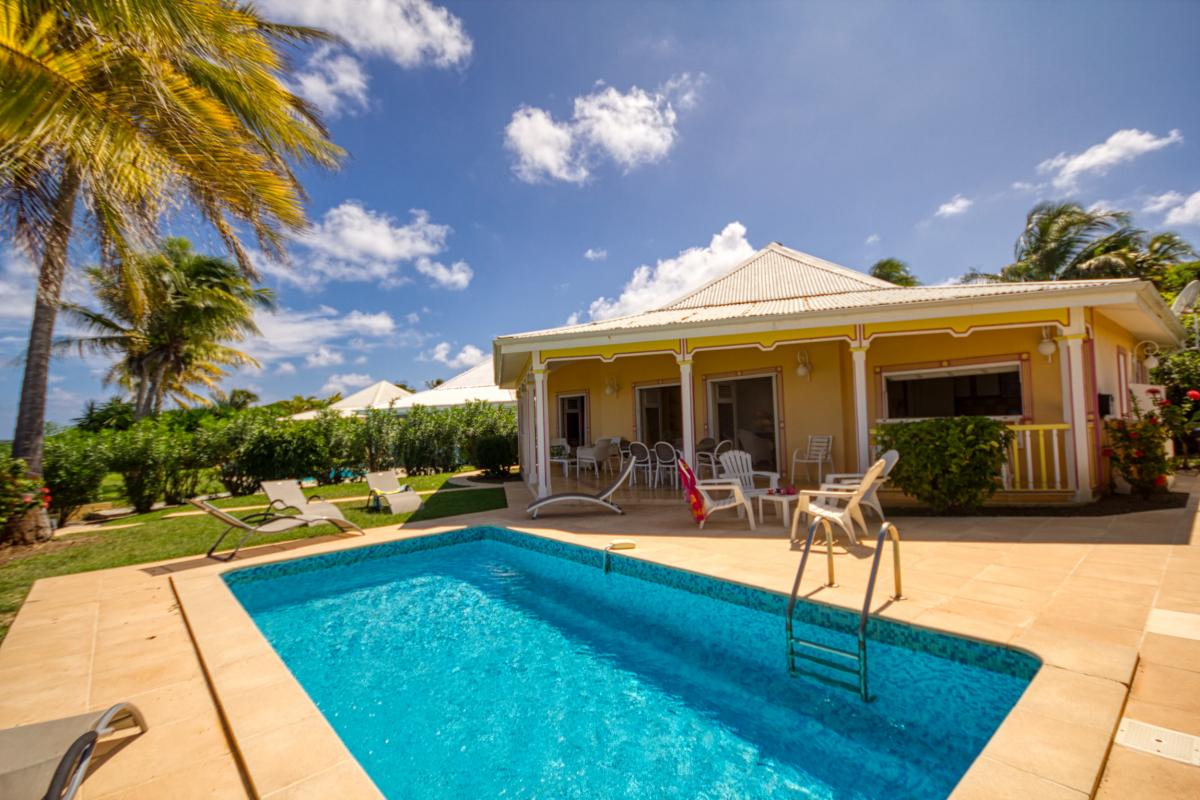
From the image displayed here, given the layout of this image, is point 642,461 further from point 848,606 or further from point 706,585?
point 848,606

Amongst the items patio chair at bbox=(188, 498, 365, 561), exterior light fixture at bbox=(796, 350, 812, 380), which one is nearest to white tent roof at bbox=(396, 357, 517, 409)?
exterior light fixture at bbox=(796, 350, 812, 380)

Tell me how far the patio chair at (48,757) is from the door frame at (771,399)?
11.1 m

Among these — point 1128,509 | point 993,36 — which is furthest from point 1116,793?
point 993,36

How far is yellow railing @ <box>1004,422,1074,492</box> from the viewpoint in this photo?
7.61 m

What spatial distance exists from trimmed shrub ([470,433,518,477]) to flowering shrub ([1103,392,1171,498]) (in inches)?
555

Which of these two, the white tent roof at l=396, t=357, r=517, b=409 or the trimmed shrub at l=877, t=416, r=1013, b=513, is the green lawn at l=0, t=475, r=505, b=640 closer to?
the trimmed shrub at l=877, t=416, r=1013, b=513

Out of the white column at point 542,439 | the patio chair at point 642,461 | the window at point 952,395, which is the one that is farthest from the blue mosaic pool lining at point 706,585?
the window at point 952,395

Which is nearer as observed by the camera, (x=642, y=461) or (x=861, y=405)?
(x=861, y=405)

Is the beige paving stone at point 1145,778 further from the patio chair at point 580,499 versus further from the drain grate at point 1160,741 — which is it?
the patio chair at point 580,499

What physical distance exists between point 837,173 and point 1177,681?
1536 cm

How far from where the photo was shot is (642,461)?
490 inches

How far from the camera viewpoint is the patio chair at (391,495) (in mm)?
9914

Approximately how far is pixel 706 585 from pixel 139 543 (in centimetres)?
873

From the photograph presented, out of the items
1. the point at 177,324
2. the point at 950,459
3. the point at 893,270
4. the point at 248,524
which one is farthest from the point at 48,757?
the point at 893,270
